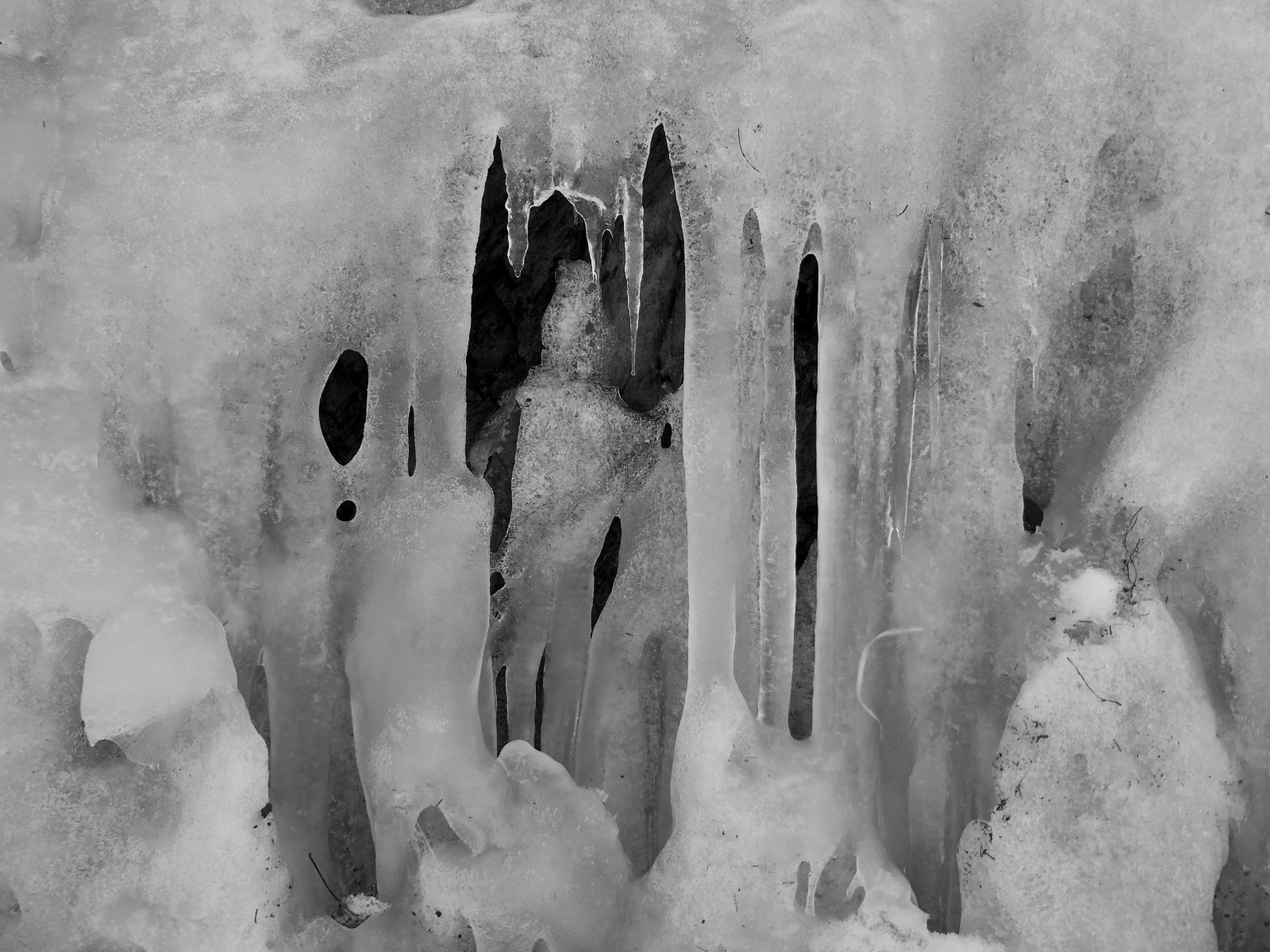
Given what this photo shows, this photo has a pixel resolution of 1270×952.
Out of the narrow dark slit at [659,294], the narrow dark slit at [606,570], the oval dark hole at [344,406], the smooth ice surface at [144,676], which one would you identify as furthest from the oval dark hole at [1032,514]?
the smooth ice surface at [144,676]

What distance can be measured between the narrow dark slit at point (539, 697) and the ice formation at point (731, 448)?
9.7 inches

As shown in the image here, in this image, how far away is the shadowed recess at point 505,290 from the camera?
3.72m

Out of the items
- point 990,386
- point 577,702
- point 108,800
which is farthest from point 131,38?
point 990,386

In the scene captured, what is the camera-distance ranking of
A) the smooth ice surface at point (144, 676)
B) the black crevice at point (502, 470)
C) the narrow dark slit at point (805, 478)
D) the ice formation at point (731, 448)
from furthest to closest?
the black crevice at point (502, 470)
the narrow dark slit at point (805, 478)
the ice formation at point (731, 448)
the smooth ice surface at point (144, 676)

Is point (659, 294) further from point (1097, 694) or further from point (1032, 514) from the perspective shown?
point (1097, 694)

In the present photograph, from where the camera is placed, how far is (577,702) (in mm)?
4078

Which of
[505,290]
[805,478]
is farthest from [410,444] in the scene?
[805,478]

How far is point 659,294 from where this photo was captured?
392 cm

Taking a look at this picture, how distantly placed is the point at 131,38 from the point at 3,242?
38.9 inches

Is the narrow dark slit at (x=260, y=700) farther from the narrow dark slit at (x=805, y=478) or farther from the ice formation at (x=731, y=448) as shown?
the narrow dark slit at (x=805, y=478)

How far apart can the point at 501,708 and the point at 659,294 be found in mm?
2144

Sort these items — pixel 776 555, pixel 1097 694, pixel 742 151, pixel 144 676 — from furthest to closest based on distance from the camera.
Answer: pixel 776 555
pixel 742 151
pixel 1097 694
pixel 144 676

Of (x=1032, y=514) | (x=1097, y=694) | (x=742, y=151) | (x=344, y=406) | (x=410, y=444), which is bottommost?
(x=1097, y=694)

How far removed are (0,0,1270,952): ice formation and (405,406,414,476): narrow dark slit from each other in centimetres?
6
